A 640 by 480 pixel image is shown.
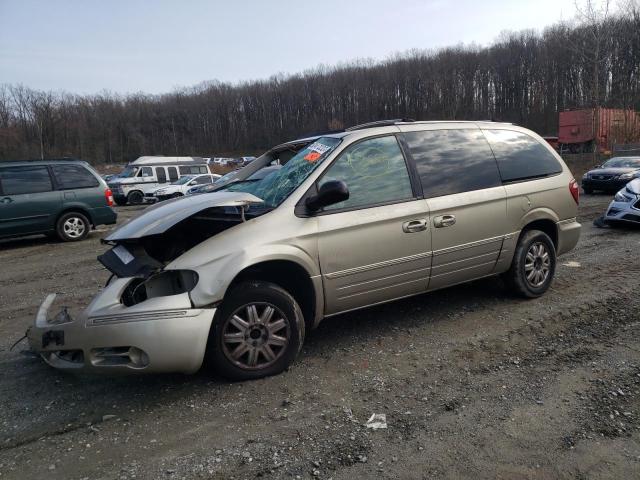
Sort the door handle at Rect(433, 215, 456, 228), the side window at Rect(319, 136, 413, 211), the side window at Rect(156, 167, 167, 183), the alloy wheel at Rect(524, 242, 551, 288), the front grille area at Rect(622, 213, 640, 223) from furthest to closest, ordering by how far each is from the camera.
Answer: the side window at Rect(156, 167, 167, 183) → the front grille area at Rect(622, 213, 640, 223) → the alloy wheel at Rect(524, 242, 551, 288) → the door handle at Rect(433, 215, 456, 228) → the side window at Rect(319, 136, 413, 211)

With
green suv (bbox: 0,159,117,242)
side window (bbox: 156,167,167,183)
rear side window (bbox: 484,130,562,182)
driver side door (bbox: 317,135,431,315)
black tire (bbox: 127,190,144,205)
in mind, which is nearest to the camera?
driver side door (bbox: 317,135,431,315)

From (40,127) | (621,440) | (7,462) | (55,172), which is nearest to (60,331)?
(7,462)

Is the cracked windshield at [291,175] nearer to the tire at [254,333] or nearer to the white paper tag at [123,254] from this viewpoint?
the tire at [254,333]

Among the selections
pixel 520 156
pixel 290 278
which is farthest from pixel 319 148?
pixel 520 156

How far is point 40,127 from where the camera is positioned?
256 ft

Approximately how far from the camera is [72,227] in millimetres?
10633

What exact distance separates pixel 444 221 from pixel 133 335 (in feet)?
8.62

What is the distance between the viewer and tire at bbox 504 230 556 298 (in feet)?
15.7

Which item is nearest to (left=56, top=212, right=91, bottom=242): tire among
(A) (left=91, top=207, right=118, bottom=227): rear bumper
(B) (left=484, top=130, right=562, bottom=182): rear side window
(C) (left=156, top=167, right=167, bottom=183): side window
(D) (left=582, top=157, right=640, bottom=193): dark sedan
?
(A) (left=91, top=207, right=118, bottom=227): rear bumper

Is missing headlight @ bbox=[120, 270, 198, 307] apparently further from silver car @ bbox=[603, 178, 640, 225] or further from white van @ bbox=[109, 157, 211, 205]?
white van @ bbox=[109, 157, 211, 205]

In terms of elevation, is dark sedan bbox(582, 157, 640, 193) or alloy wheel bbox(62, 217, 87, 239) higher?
alloy wheel bbox(62, 217, 87, 239)

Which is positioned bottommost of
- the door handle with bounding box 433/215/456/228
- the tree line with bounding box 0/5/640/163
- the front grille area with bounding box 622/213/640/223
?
the front grille area with bounding box 622/213/640/223

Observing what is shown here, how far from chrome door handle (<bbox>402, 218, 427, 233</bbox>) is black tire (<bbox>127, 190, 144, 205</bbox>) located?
69.5 ft

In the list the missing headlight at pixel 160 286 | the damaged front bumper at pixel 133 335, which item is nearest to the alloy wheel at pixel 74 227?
the damaged front bumper at pixel 133 335
